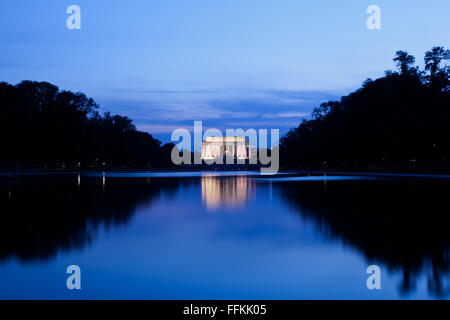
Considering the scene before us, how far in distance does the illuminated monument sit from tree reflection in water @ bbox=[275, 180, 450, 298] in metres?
131

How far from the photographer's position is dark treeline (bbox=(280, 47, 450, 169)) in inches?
2072

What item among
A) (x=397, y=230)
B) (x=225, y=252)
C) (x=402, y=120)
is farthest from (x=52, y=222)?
(x=402, y=120)

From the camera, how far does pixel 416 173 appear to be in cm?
5012

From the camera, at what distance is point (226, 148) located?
151250mm

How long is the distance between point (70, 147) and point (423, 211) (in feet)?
200

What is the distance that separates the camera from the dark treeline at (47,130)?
62219 millimetres

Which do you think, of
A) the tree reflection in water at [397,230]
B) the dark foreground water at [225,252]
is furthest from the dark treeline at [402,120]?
the dark foreground water at [225,252]

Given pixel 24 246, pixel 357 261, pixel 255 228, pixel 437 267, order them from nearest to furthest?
1. pixel 437 267
2. pixel 357 261
3. pixel 24 246
4. pixel 255 228

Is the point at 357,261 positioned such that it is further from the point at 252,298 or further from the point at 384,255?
the point at 252,298

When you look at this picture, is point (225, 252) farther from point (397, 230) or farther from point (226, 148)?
point (226, 148)

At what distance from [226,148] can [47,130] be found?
287ft

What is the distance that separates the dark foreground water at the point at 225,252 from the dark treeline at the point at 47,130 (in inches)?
2023

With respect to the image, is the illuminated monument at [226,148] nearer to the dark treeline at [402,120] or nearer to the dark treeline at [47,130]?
the dark treeline at [47,130]
